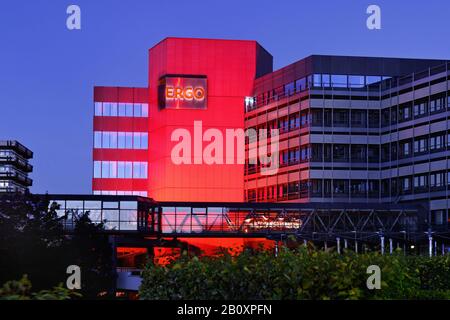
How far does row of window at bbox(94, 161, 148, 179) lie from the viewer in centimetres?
13350

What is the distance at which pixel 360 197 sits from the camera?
395ft

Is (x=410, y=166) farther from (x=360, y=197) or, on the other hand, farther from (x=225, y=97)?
(x=225, y=97)

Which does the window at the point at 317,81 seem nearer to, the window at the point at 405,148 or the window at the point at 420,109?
the window at the point at 420,109

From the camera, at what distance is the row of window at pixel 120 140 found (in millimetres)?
133875

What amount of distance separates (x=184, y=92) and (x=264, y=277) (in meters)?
110

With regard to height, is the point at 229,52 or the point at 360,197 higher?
the point at 229,52

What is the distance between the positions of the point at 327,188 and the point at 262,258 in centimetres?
10506

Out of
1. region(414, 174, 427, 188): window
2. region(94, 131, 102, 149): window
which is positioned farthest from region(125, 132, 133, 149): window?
region(414, 174, 427, 188): window

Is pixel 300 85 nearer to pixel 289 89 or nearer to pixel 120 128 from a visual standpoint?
pixel 289 89

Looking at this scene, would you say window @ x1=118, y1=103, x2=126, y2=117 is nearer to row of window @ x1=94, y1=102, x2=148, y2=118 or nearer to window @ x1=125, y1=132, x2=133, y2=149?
row of window @ x1=94, y1=102, x2=148, y2=118

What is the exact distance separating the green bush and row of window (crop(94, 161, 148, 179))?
117 meters

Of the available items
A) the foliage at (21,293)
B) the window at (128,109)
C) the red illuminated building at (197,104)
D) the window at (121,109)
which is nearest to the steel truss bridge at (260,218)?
the red illuminated building at (197,104)

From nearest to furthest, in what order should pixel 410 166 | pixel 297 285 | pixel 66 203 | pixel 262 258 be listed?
pixel 297 285 → pixel 262 258 → pixel 66 203 → pixel 410 166

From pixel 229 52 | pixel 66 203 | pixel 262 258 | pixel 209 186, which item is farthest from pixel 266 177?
pixel 262 258
